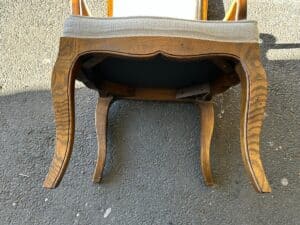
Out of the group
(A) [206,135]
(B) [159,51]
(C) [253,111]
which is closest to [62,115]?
(B) [159,51]

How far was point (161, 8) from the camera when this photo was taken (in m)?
1.06

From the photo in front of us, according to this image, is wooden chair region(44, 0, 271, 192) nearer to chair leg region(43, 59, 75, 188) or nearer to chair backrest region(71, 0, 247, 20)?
chair leg region(43, 59, 75, 188)

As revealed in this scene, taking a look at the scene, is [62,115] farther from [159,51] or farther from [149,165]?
[149,165]

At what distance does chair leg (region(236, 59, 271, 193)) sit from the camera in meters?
0.66

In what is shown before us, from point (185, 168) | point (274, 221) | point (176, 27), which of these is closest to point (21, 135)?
point (185, 168)

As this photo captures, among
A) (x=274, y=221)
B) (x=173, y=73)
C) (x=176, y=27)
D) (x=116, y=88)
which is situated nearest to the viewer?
(x=176, y=27)

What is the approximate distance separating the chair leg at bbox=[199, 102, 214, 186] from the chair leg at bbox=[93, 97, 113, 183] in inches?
12.6

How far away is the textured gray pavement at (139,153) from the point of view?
49.0 inches

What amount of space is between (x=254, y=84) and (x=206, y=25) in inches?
5.8

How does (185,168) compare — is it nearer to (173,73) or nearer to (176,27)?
(173,73)

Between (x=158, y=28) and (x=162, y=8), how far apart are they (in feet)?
1.46

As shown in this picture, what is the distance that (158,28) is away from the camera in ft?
2.11

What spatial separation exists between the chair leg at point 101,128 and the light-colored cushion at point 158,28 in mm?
496

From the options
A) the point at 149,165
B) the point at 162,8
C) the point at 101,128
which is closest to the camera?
the point at 162,8
